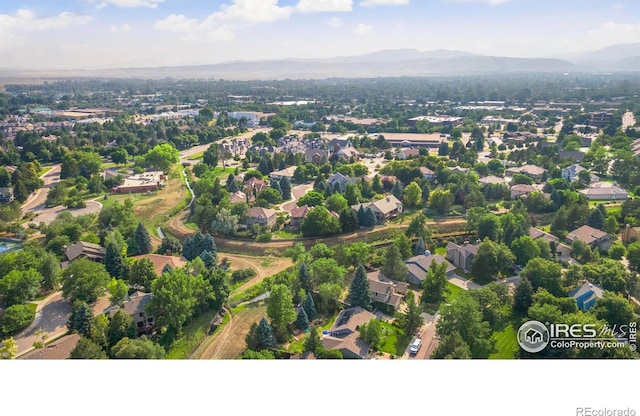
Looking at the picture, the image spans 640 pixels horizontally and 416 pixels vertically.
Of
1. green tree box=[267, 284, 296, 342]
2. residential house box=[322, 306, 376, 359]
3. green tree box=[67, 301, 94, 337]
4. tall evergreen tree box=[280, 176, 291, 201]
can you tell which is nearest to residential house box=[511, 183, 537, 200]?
tall evergreen tree box=[280, 176, 291, 201]

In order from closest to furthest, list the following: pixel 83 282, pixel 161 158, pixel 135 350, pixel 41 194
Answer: pixel 135 350 < pixel 83 282 < pixel 41 194 < pixel 161 158

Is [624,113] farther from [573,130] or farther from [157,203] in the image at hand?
[157,203]

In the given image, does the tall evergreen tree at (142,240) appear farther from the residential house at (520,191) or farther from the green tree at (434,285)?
the residential house at (520,191)

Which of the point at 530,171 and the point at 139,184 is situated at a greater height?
the point at 530,171

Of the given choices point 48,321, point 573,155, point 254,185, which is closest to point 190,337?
point 48,321

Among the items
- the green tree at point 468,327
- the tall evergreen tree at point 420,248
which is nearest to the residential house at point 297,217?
the tall evergreen tree at point 420,248

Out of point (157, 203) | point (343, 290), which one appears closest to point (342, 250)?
point (343, 290)

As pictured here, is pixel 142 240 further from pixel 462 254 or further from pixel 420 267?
pixel 462 254
